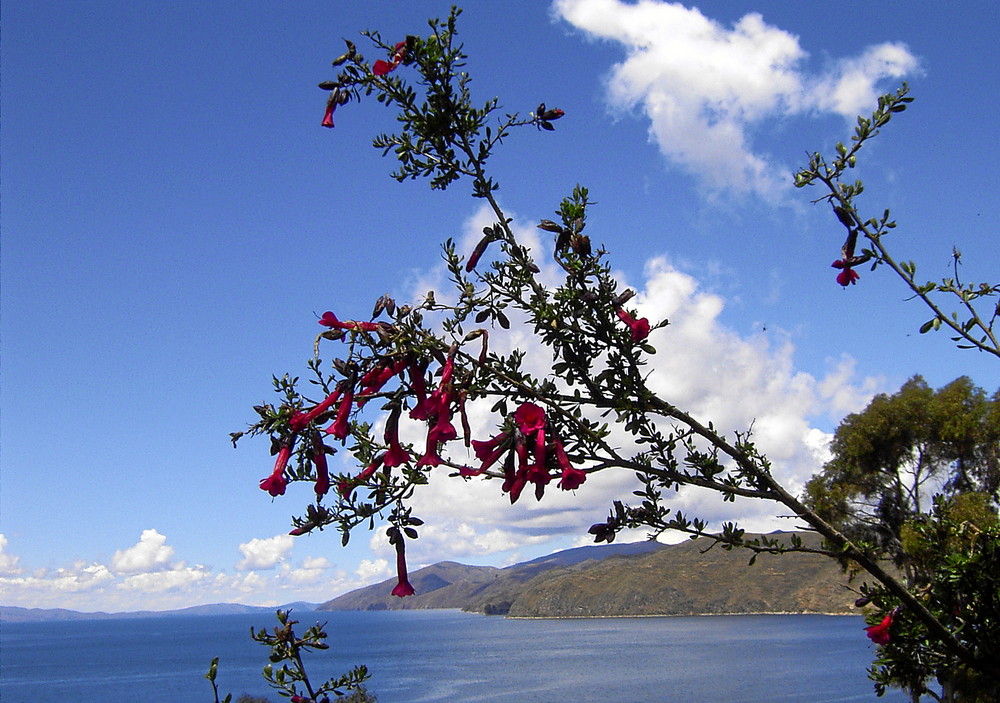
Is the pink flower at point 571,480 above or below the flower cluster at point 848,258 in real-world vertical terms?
below

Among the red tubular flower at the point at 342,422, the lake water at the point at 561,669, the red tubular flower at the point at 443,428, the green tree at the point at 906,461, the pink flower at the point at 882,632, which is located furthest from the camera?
the lake water at the point at 561,669

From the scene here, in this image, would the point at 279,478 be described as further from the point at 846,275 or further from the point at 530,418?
the point at 846,275

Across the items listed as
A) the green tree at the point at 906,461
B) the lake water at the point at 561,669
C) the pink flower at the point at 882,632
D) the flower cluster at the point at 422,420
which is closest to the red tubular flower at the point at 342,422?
the flower cluster at the point at 422,420

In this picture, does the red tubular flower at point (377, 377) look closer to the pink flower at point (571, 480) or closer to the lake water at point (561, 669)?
the pink flower at point (571, 480)

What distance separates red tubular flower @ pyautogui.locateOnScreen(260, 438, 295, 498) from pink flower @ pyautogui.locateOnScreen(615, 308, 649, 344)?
1728 mm

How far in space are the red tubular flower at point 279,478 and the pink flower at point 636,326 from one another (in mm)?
1728

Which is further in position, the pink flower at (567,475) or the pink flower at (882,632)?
the pink flower at (882,632)

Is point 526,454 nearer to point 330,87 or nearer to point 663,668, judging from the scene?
point 330,87

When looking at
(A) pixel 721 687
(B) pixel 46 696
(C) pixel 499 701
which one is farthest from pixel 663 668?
(B) pixel 46 696

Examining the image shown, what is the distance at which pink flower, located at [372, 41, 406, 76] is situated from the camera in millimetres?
4059

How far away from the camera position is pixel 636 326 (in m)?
3.88

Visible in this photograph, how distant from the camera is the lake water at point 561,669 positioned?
74.2 metres

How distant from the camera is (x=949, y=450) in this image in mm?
31609

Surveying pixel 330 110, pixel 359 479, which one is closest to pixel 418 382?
pixel 359 479
